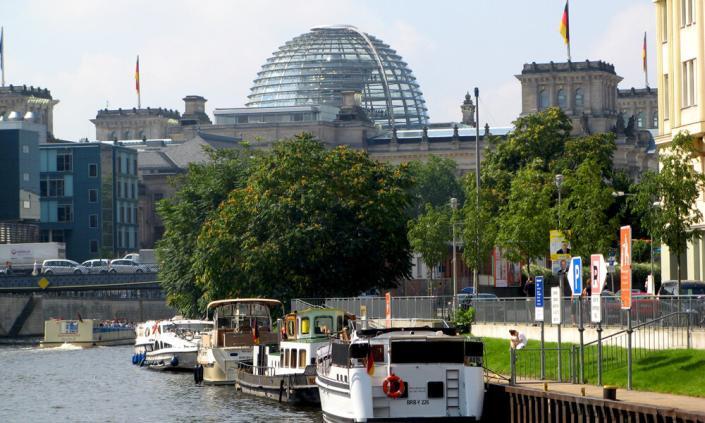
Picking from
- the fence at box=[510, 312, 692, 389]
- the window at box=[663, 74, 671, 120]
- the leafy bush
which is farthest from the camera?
the window at box=[663, 74, 671, 120]

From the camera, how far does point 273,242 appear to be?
10738 cm

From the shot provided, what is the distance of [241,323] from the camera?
9406cm

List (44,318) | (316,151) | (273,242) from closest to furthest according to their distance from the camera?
(273,242) → (316,151) → (44,318)

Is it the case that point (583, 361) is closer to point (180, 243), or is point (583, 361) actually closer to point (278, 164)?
point (278, 164)

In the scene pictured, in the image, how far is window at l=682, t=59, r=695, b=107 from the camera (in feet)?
274

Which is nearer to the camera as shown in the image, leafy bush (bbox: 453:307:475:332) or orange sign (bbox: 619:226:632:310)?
orange sign (bbox: 619:226:632:310)

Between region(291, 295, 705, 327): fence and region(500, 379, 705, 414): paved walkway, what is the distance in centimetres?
294

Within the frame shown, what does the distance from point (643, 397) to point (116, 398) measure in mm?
38332

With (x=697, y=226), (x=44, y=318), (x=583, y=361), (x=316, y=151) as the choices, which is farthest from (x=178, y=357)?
(x=44, y=318)

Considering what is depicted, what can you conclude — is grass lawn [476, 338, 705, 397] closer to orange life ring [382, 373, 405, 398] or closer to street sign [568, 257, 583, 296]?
street sign [568, 257, 583, 296]

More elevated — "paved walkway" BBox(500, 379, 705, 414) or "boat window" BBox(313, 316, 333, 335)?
"boat window" BBox(313, 316, 333, 335)

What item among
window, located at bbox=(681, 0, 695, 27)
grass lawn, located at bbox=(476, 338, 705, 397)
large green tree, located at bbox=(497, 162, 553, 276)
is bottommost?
grass lawn, located at bbox=(476, 338, 705, 397)

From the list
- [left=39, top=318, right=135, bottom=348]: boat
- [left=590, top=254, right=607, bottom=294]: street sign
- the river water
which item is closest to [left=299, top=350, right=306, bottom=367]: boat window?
the river water

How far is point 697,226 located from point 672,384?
31.8 m
